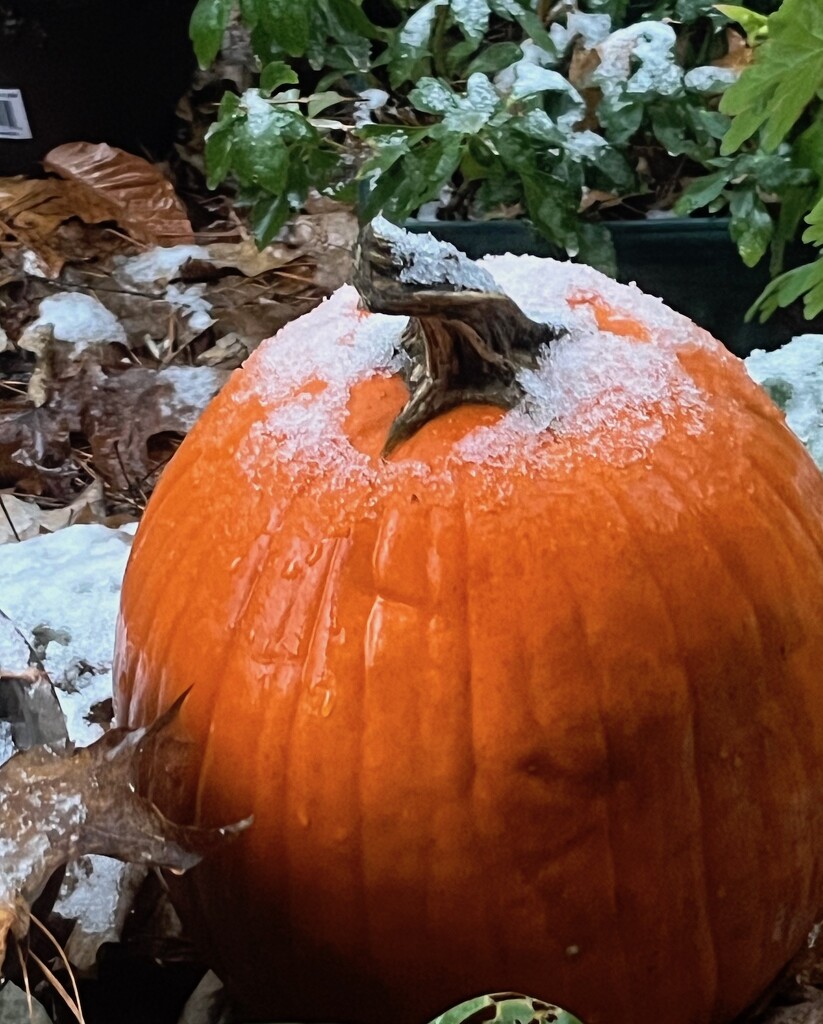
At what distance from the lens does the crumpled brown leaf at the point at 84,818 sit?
65 cm

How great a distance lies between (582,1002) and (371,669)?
26 centimetres

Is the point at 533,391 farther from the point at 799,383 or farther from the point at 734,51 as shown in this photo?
the point at 734,51

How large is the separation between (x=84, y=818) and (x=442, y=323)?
35cm

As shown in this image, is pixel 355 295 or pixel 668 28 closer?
pixel 355 295

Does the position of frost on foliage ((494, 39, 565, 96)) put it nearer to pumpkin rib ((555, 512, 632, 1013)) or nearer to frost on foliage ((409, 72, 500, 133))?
frost on foliage ((409, 72, 500, 133))

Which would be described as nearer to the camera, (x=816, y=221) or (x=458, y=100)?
(x=816, y=221)

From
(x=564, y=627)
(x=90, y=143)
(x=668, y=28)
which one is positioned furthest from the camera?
(x=90, y=143)

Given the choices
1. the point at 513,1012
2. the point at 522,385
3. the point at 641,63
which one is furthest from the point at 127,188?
the point at 513,1012

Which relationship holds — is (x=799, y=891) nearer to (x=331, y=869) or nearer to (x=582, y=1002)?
(x=582, y=1002)

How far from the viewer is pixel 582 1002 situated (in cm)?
76

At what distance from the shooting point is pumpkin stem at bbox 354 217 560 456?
64 cm

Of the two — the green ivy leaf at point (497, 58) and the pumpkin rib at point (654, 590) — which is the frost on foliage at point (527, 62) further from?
the pumpkin rib at point (654, 590)

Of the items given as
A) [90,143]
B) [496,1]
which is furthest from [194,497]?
[90,143]

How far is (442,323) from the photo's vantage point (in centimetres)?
68
